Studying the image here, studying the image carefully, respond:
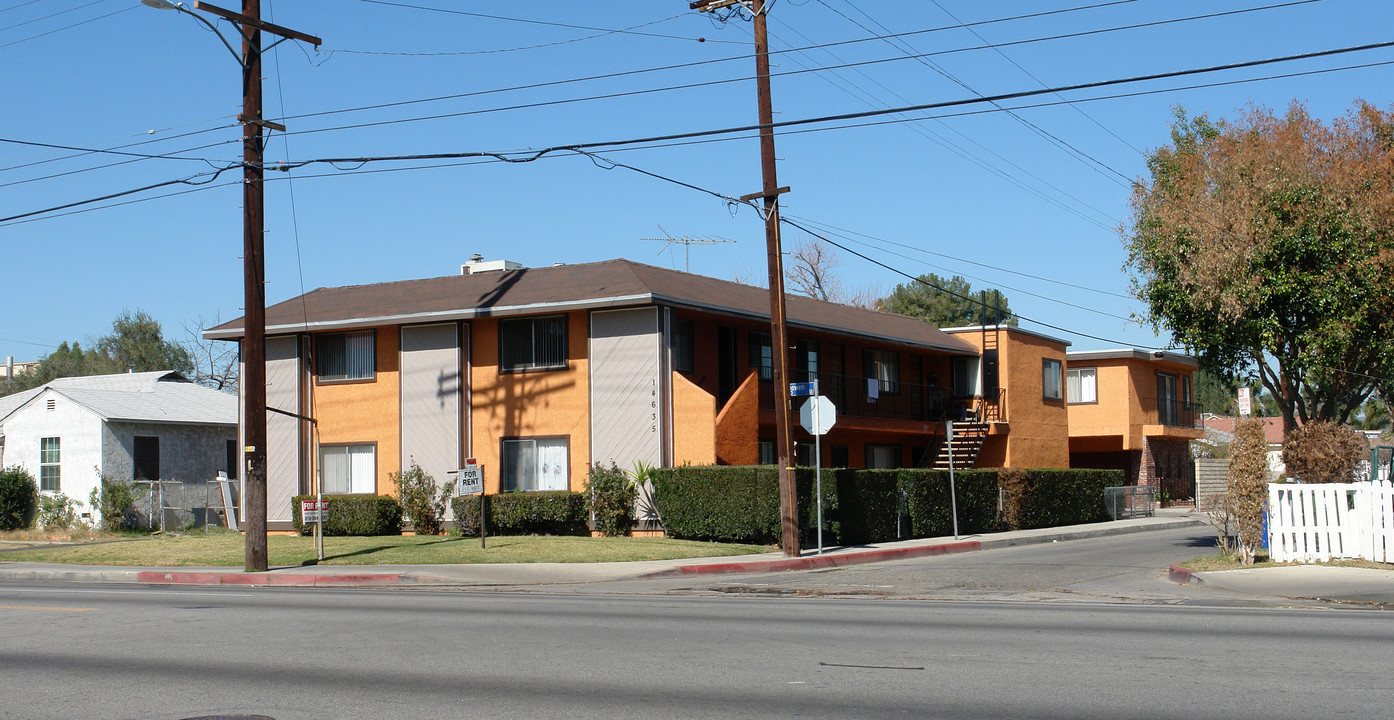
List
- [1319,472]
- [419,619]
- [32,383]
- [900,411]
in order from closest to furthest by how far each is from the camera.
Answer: [419,619] → [1319,472] → [900,411] → [32,383]

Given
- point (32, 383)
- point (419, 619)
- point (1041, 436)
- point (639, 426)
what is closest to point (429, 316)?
point (639, 426)

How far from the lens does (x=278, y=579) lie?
20.5 meters

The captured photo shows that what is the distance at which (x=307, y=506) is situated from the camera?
22.6m

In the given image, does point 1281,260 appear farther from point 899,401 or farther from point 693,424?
point 899,401

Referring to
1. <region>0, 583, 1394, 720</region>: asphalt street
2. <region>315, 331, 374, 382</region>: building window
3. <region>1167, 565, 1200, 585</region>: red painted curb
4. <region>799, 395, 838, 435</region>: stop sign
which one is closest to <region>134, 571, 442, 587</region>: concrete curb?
<region>0, 583, 1394, 720</region>: asphalt street

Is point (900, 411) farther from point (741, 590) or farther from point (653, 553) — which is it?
point (741, 590)

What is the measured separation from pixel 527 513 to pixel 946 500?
33.2 feet

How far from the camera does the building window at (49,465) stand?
34469 mm

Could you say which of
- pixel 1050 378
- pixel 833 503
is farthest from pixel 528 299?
pixel 1050 378

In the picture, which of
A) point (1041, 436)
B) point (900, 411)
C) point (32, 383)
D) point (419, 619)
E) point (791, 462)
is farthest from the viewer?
point (32, 383)

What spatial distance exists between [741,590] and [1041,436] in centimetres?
2615

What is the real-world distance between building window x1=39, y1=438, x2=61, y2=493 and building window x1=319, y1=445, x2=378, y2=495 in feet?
29.6

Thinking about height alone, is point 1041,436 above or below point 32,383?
below

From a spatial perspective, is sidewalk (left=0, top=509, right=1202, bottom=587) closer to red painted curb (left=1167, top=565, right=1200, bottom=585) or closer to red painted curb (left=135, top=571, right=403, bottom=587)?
red painted curb (left=135, top=571, right=403, bottom=587)
